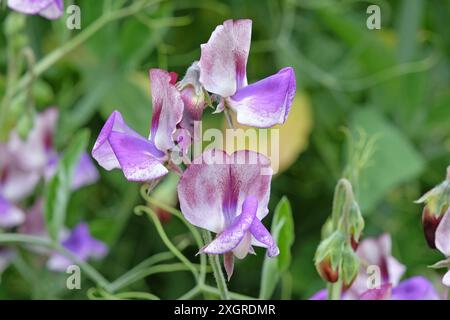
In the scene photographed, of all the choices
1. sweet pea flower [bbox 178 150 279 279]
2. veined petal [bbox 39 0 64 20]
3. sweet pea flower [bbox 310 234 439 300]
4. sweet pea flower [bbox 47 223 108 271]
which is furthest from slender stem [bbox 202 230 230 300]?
sweet pea flower [bbox 47 223 108 271]

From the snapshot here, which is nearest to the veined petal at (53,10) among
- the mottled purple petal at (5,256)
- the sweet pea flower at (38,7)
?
the sweet pea flower at (38,7)

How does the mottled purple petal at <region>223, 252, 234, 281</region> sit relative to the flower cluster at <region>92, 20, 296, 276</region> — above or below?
below

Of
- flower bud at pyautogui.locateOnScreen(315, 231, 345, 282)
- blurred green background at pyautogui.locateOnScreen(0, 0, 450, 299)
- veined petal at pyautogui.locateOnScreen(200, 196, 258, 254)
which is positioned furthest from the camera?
blurred green background at pyautogui.locateOnScreen(0, 0, 450, 299)

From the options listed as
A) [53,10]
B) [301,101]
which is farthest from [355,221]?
[301,101]

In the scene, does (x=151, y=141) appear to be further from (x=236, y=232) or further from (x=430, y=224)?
(x=430, y=224)

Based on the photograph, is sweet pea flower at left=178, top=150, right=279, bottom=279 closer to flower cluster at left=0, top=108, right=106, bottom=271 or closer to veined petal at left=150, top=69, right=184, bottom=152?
veined petal at left=150, top=69, right=184, bottom=152

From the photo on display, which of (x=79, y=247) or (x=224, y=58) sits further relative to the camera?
(x=79, y=247)

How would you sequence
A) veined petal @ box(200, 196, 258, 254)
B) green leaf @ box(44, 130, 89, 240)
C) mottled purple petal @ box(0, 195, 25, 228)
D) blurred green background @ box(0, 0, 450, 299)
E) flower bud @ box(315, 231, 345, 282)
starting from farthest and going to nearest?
blurred green background @ box(0, 0, 450, 299), mottled purple petal @ box(0, 195, 25, 228), green leaf @ box(44, 130, 89, 240), flower bud @ box(315, 231, 345, 282), veined petal @ box(200, 196, 258, 254)

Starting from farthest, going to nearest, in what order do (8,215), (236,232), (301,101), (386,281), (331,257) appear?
(301,101) < (8,215) < (386,281) < (331,257) < (236,232)

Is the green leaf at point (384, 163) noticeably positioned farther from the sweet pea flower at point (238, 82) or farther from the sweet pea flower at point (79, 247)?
the sweet pea flower at point (238, 82)
